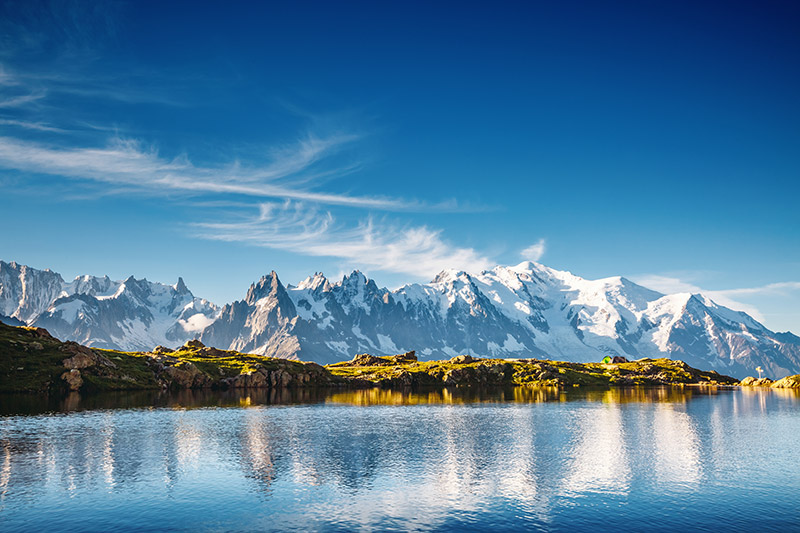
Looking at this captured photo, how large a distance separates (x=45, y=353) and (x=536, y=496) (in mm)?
173945

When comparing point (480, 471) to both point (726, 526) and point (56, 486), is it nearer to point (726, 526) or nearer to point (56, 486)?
point (726, 526)

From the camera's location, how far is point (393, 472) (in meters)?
64.1

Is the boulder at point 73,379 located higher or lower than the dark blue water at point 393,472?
higher

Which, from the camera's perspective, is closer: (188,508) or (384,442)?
(188,508)

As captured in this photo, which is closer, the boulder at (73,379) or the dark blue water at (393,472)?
the dark blue water at (393,472)

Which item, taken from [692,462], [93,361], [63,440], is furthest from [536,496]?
[93,361]

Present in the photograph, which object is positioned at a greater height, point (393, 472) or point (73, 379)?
point (73, 379)

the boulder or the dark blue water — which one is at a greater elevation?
the boulder

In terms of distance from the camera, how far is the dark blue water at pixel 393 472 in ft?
158

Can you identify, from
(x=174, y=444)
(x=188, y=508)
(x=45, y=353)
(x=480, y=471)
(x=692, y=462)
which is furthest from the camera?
(x=45, y=353)

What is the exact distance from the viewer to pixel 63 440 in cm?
8181

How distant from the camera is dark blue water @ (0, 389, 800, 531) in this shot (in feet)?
158

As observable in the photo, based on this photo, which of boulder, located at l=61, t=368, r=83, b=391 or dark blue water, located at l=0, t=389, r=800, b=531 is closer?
dark blue water, located at l=0, t=389, r=800, b=531

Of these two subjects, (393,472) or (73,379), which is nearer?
(393,472)
